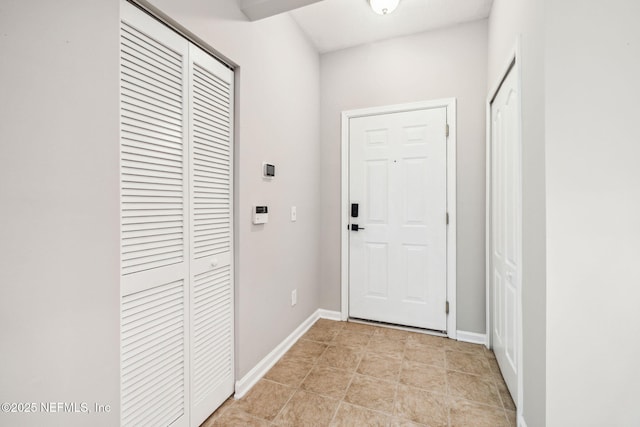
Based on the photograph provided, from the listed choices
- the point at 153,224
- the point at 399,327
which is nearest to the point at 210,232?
the point at 153,224

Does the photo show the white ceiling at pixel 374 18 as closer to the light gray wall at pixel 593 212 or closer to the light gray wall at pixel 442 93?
the light gray wall at pixel 442 93

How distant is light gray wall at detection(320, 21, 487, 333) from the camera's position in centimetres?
236

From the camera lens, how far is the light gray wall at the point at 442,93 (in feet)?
7.75

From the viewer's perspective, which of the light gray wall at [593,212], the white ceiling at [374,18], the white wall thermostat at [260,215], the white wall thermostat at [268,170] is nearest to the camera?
the light gray wall at [593,212]

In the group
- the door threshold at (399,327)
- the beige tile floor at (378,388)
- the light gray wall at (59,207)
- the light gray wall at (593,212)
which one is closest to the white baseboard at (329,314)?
the door threshold at (399,327)

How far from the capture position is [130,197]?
1.10 meters

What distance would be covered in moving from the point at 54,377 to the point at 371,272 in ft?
7.62

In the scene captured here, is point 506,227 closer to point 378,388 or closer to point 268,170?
point 378,388

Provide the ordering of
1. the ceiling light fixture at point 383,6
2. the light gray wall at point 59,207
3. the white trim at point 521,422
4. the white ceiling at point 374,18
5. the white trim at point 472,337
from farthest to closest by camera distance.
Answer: the white trim at point 472,337, the white ceiling at point 374,18, the ceiling light fixture at point 383,6, the white trim at point 521,422, the light gray wall at point 59,207

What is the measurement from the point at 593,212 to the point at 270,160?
5.85ft

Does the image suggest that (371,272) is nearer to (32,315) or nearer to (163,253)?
(163,253)

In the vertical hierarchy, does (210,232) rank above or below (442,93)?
below

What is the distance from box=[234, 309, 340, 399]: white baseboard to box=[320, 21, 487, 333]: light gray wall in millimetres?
163

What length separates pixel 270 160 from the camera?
2.03 m
